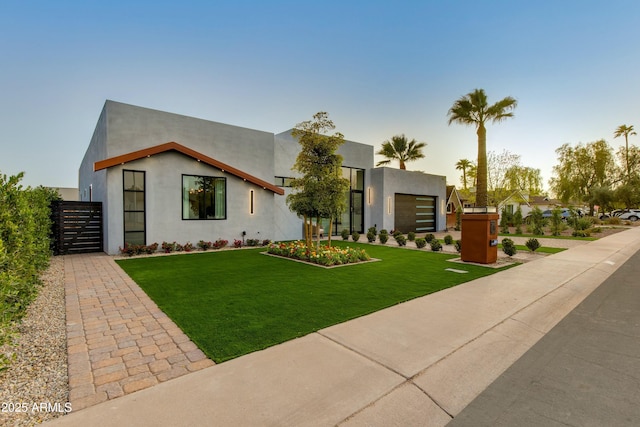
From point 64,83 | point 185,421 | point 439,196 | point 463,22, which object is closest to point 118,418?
point 185,421

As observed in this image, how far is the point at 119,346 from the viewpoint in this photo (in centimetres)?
342

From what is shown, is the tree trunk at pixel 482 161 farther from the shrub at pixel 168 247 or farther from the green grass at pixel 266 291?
the shrub at pixel 168 247

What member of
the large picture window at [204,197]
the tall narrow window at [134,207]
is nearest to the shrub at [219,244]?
the large picture window at [204,197]

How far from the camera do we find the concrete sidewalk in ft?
7.20

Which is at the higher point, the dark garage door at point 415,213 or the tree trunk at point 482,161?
the tree trunk at point 482,161

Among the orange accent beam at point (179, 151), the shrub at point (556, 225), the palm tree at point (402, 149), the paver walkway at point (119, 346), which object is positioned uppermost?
the palm tree at point (402, 149)

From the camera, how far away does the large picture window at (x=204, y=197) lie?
38.2 feet

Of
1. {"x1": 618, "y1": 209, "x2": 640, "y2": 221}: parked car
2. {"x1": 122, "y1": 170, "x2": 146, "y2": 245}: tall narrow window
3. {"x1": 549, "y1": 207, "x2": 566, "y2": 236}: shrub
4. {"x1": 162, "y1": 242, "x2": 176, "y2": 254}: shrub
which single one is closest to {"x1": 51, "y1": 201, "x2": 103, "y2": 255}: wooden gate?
{"x1": 122, "y1": 170, "x2": 146, "y2": 245}: tall narrow window

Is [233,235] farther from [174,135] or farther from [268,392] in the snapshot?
[268,392]

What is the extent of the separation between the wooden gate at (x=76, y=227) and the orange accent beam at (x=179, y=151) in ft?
7.68

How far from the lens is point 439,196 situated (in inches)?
922

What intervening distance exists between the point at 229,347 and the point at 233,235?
32.4 ft

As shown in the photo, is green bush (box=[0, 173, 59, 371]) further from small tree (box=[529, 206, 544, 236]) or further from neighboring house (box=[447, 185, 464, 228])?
neighboring house (box=[447, 185, 464, 228])

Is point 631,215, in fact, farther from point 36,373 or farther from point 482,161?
point 36,373
